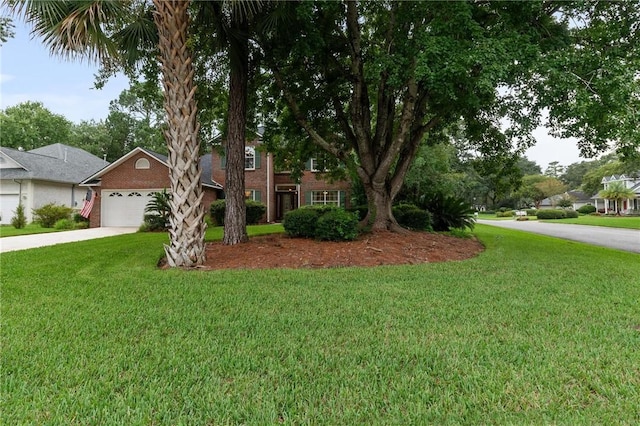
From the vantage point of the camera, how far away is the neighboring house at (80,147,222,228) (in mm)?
17953

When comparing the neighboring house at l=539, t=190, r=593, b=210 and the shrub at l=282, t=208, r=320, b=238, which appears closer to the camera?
the shrub at l=282, t=208, r=320, b=238

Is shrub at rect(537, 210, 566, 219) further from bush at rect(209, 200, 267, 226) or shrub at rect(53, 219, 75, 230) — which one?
shrub at rect(53, 219, 75, 230)

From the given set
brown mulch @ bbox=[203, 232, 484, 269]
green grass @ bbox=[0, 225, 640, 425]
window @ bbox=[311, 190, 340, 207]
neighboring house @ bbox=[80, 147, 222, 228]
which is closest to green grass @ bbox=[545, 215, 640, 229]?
window @ bbox=[311, 190, 340, 207]

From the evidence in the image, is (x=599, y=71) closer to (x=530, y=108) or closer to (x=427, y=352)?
(x=530, y=108)

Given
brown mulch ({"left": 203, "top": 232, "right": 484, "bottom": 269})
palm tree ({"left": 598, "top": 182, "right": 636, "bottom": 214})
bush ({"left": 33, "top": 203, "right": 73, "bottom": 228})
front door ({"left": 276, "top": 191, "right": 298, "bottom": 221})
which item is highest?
palm tree ({"left": 598, "top": 182, "right": 636, "bottom": 214})

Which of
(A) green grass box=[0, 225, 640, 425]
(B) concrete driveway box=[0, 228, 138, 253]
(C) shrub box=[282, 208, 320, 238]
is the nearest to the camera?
(A) green grass box=[0, 225, 640, 425]

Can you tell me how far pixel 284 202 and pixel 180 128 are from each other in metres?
16.3

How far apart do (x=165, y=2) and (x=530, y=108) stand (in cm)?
765

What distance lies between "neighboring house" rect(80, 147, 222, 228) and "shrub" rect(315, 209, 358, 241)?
11.1 meters

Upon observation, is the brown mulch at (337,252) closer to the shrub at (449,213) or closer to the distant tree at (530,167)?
the shrub at (449,213)

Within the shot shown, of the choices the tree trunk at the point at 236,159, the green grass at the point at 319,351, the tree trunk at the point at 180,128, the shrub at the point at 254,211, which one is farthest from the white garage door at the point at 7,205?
the tree trunk at the point at 180,128

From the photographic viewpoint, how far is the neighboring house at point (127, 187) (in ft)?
58.9

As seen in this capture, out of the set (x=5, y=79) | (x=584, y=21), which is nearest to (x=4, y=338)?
(x=584, y=21)

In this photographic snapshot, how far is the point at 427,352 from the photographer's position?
2.70m
